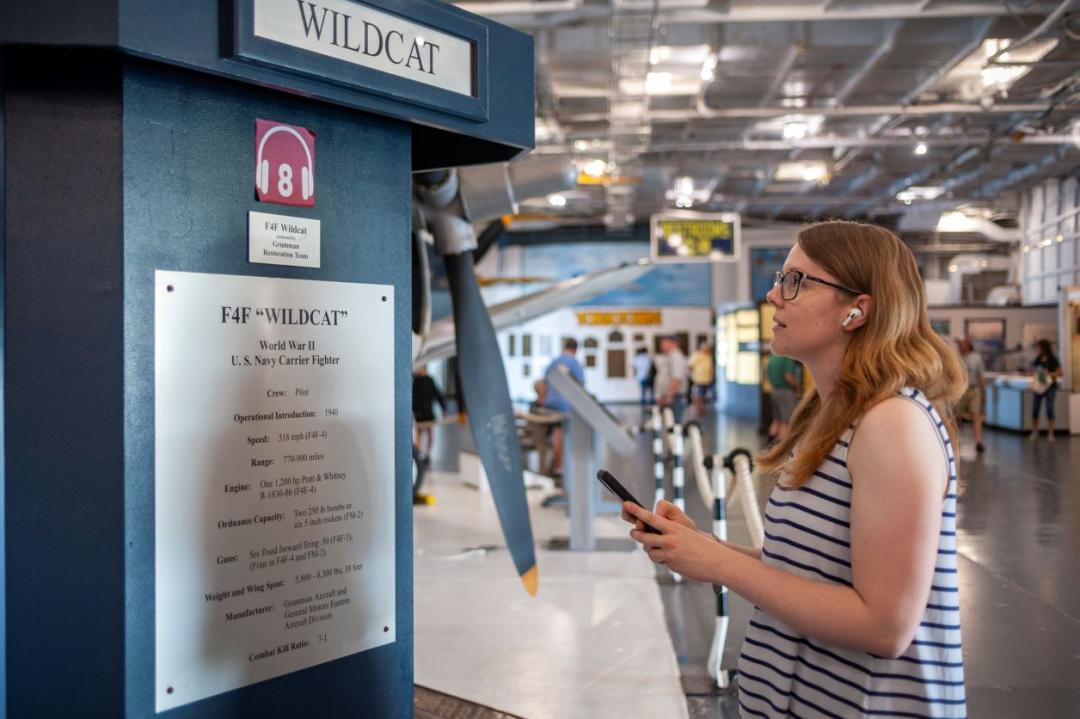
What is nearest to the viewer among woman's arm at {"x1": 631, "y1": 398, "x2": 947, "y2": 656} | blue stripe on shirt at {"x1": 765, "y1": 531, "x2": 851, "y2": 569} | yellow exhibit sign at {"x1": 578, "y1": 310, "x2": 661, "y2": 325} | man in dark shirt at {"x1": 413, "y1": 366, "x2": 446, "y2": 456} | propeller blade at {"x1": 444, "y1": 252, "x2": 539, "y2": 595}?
woman's arm at {"x1": 631, "y1": 398, "x2": 947, "y2": 656}

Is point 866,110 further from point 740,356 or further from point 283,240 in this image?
point 283,240

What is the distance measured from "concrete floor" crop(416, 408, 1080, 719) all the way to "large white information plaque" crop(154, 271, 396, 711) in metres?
1.40

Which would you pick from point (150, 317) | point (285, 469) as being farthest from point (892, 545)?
point (150, 317)

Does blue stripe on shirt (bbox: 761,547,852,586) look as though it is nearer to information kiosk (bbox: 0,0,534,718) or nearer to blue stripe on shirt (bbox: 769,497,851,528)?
blue stripe on shirt (bbox: 769,497,851,528)

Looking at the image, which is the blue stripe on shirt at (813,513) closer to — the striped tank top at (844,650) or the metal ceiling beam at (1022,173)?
the striped tank top at (844,650)

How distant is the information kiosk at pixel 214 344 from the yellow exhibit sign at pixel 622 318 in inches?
965

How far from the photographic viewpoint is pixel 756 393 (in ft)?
64.2

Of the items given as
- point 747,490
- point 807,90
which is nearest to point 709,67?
point 807,90

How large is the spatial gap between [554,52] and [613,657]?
8281 mm

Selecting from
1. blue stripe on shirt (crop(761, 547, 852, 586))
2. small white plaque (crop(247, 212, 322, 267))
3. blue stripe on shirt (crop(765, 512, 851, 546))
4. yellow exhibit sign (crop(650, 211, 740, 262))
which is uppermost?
yellow exhibit sign (crop(650, 211, 740, 262))

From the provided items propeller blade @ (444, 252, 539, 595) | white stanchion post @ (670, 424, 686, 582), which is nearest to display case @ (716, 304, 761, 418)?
white stanchion post @ (670, 424, 686, 582)

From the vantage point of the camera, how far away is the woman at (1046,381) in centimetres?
1461

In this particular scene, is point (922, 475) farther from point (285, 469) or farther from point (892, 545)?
point (285, 469)

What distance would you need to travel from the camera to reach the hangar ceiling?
30.2 ft
